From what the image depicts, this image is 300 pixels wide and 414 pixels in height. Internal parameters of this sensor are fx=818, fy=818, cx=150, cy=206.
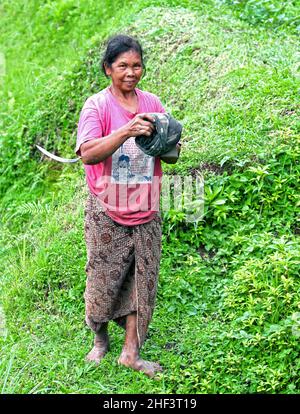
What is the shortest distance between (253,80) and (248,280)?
2194 millimetres

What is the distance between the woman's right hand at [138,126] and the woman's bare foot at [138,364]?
4.08 feet

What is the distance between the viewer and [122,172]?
4.09 meters

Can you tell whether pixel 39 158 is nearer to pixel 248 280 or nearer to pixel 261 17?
pixel 261 17

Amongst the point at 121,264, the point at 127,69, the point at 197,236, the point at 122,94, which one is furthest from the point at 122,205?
the point at 197,236

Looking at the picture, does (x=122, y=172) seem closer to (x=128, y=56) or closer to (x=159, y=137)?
(x=159, y=137)

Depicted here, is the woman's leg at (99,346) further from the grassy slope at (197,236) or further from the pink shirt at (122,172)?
the pink shirt at (122,172)

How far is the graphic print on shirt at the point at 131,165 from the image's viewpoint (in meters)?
4.05

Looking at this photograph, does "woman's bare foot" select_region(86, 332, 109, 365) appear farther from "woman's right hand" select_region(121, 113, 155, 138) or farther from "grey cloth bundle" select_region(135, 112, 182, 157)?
"woman's right hand" select_region(121, 113, 155, 138)

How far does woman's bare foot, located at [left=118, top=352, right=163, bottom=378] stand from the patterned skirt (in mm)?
103

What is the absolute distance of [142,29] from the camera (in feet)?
25.3

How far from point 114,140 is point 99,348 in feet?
4.26

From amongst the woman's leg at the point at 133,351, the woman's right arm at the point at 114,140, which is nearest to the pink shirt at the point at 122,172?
the woman's right arm at the point at 114,140

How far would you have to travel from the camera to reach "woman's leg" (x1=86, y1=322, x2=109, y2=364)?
448cm
